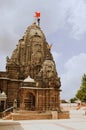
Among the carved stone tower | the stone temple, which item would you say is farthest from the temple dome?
the stone temple

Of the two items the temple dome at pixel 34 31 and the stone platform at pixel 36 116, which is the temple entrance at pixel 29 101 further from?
the temple dome at pixel 34 31

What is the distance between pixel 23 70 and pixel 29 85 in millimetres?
6727

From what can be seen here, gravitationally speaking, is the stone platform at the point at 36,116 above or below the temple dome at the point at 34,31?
below

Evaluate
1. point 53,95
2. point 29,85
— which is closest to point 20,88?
point 29,85

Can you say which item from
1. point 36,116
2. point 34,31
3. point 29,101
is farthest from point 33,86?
point 34,31

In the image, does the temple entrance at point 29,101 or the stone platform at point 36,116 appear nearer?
the stone platform at point 36,116

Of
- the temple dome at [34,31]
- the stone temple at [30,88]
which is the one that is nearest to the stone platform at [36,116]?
the stone temple at [30,88]

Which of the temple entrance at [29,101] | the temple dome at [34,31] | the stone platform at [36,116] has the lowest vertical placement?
the stone platform at [36,116]

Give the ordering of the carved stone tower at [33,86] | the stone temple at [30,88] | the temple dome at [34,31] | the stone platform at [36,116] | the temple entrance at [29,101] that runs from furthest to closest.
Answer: the temple dome at [34,31], the temple entrance at [29,101], the carved stone tower at [33,86], the stone temple at [30,88], the stone platform at [36,116]

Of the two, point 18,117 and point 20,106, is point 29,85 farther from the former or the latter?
point 18,117

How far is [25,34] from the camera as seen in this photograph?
47.3 metres

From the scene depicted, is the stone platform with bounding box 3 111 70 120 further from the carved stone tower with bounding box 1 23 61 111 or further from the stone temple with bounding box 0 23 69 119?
the carved stone tower with bounding box 1 23 61 111

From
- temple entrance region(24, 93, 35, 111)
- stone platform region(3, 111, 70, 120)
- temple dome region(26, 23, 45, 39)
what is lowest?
stone platform region(3, 111, 70, 120)

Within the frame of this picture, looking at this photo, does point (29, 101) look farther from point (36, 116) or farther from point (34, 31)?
point (34, 31)
